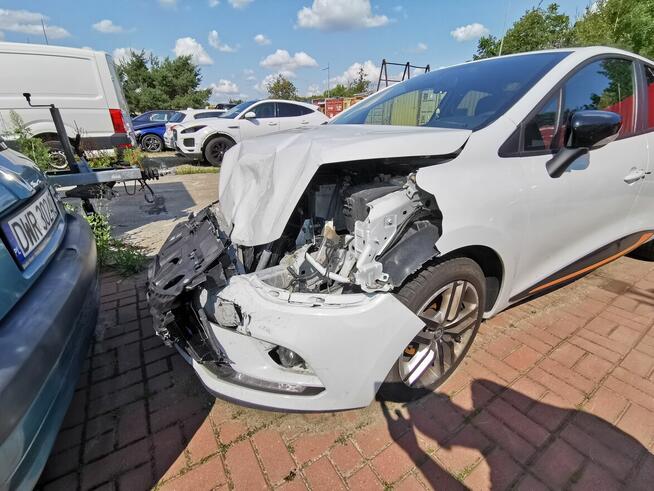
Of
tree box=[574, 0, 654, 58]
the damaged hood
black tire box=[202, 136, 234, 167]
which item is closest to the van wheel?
black tire box=[202, 136, 234, 167]

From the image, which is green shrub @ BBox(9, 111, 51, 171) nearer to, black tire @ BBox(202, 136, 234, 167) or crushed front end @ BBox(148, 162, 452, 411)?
crushed front end @ BBox(148, 162, 452, 411)

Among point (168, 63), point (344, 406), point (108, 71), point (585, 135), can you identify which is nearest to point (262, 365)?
point (344, 406)

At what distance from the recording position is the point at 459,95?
2.31m

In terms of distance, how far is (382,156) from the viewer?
5.05 ft

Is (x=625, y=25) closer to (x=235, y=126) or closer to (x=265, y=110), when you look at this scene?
(x=265, y=110)

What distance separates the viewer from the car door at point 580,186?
1.89m

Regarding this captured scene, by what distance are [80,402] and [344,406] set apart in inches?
61.6

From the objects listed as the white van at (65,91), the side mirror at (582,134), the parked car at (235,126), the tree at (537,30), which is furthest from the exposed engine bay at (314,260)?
the tree at (537,30)

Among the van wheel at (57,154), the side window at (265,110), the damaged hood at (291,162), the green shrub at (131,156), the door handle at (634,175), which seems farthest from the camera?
the side window at (265,110)

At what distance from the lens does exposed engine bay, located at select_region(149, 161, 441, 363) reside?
1464 mm

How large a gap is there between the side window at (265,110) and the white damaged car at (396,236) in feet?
24.9

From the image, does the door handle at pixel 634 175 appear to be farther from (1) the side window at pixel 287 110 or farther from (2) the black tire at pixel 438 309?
(1) the side window at pixel 287 110

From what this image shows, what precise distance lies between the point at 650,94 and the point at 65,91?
844cm

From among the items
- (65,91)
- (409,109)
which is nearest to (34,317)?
(409,109)
